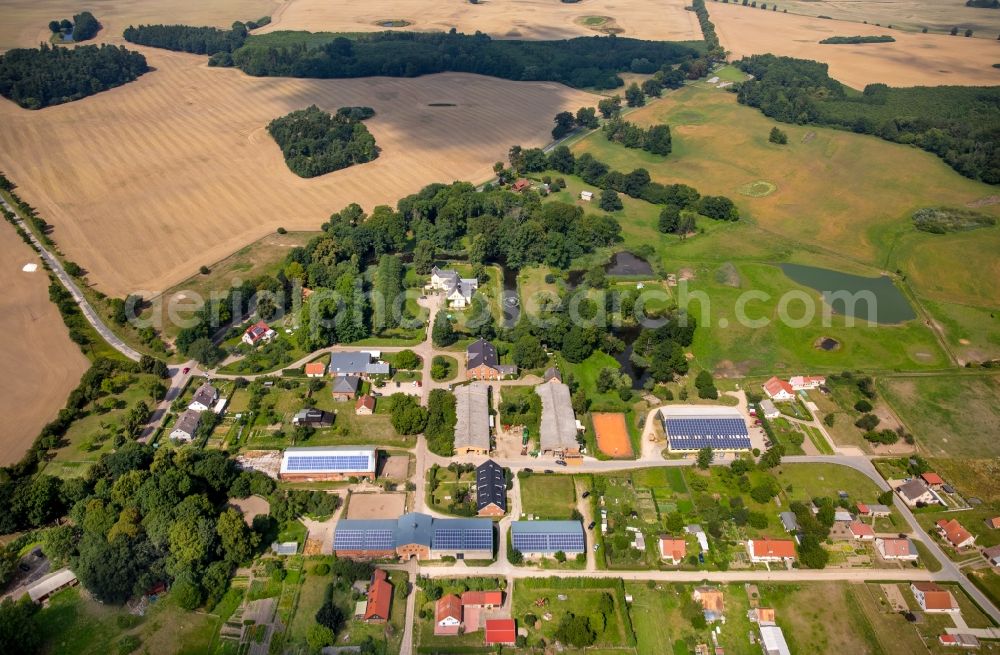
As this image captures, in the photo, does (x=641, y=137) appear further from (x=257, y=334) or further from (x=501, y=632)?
(x=501, y=632)

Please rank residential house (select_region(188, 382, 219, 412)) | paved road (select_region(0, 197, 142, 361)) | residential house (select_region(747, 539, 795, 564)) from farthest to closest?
1. paved road (select_region(0, 197, 142, 361))
2. residential house (select_region(188, 382, 219, 412))
3. residential house (select_region(747, 539, 795, 564))

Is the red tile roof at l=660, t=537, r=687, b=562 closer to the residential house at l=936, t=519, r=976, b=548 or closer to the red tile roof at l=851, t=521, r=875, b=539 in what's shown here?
the red tile roof at l=851, t=521, r=875, b=539

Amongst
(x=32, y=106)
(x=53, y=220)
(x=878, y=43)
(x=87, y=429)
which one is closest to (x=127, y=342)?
(x=87, y=429)

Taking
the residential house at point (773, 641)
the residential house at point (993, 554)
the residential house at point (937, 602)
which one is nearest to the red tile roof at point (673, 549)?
the residential house at point (773, 641)

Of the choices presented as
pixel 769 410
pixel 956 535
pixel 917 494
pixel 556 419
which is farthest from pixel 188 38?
pixel 956 535

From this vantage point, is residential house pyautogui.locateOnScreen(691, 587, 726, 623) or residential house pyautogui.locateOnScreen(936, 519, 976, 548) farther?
residential house pyautogui.locateOnScreen(936, 519, 976, 548)

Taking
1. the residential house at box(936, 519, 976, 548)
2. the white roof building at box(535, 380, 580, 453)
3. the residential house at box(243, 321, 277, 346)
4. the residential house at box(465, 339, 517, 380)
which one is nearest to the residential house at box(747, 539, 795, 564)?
the residential house at box(936, 519, 976, 548)

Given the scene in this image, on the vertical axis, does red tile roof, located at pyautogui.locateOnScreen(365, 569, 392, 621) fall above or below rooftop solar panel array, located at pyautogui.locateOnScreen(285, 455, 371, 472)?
below

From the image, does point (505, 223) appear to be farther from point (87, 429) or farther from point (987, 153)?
point (987, 153)
